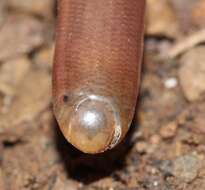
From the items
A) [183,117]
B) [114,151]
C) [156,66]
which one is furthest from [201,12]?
[114,151]

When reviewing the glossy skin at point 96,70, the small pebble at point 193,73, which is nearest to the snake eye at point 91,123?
the glossy skin at point 96,70

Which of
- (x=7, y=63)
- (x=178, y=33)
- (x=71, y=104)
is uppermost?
(x=71, y=104)

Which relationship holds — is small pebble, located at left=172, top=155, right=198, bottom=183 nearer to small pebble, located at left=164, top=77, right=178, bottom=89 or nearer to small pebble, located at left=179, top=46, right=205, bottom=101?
small pebble, located at left=179, top=46, right=205, bottom=101

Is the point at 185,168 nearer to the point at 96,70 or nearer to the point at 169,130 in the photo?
the point at 169,130

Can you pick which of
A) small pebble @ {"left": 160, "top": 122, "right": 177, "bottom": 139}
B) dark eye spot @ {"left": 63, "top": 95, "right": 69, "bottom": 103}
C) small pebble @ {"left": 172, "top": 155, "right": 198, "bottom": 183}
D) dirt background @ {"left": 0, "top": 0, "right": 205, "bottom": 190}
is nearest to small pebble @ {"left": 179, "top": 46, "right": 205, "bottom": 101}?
dirt background @ {"left": 0, "top": 0, "right": 205, "bottom": 190}

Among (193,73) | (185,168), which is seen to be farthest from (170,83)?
(185,168)

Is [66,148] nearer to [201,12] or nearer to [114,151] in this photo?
[114,151]

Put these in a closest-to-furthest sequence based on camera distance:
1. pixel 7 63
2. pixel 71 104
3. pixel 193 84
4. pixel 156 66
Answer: pixel 71 104
pixel 193 84
pixel 156 66
pixel 7 63
